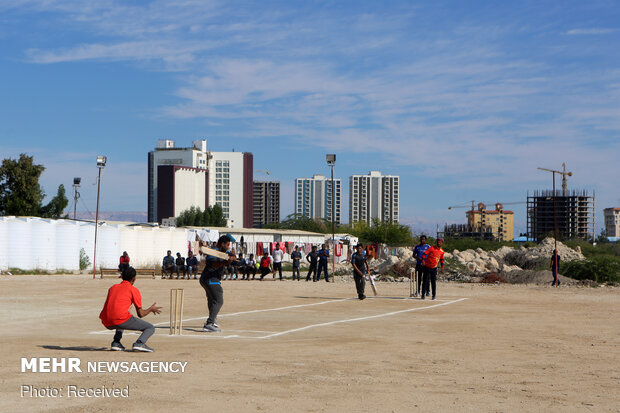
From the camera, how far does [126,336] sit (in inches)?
530

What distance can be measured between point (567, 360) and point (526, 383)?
2.33 m

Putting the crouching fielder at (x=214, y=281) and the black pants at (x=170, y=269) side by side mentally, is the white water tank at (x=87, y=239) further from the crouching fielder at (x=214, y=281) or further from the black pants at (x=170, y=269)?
the crouching fielder at (x=214, y=281)

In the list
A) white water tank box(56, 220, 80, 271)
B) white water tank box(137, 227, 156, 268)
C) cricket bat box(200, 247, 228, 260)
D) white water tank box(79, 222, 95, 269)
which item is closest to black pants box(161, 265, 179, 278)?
white water tank box(56, 220, 80, 271)

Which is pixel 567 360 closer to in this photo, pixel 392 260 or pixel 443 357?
pixel 443 357

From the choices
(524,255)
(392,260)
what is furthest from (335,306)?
(524,255)

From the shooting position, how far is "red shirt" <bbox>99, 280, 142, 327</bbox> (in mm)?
10836

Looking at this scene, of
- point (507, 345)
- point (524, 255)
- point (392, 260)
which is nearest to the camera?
point (507, 345)

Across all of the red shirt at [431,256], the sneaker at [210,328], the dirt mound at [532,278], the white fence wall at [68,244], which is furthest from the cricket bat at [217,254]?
the white fence wall at [68,244]

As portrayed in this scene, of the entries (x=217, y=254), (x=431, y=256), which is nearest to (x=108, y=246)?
(x=431, y=256)

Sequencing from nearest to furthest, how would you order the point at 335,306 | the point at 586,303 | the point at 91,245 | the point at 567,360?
the point at 567,360 → the point at 335,306 → the point at 586,303 → the point at 91,245

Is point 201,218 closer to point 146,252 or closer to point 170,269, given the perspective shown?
point 146,252

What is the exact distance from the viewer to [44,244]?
4175cm

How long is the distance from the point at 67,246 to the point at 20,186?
30055 mm

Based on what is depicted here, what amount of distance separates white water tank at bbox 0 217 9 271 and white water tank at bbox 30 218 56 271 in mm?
1563
